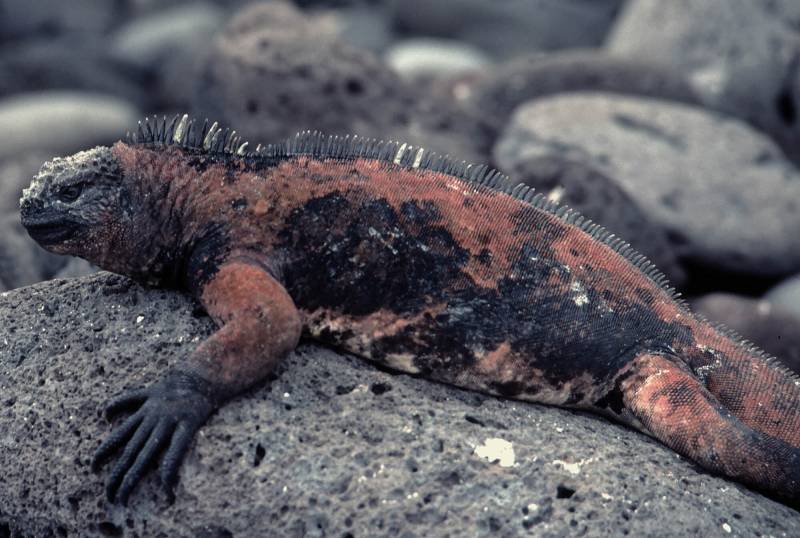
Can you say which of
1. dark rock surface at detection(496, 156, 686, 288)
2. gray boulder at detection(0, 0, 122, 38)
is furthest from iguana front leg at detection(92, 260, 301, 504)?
gray boulder at detection(0, 0, 122, 38)

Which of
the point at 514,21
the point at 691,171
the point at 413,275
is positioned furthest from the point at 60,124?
the point at 413,275

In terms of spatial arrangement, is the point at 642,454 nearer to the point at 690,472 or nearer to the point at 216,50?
the point at 690,472

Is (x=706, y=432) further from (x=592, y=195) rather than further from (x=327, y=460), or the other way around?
(x=592, y=195)

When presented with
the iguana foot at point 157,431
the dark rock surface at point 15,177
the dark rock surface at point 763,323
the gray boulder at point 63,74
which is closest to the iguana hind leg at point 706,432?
the iguana foot at point 157,431

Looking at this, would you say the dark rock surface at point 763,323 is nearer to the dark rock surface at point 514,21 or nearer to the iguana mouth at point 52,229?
the iguana mouth at point 52,229

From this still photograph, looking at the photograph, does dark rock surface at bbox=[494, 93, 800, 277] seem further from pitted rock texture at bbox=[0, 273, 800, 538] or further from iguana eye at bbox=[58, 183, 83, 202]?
iguana eye at bbox=[58, 183, 83, 202]
